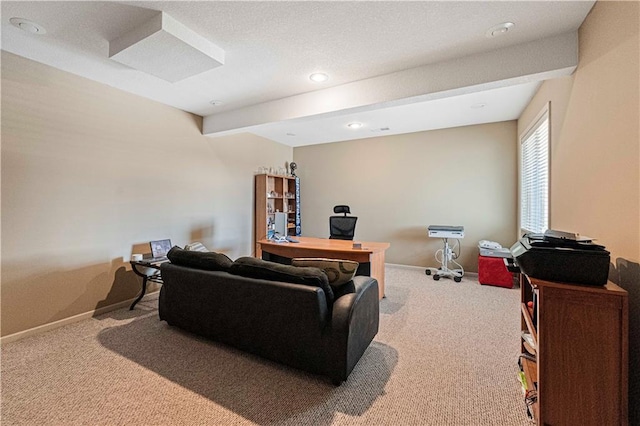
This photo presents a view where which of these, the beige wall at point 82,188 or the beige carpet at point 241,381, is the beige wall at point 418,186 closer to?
the beige carpet at point 241,381

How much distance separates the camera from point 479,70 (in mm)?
2580

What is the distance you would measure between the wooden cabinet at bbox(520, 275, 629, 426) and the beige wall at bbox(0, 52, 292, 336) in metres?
4.16

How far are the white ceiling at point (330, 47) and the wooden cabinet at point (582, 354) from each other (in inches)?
76.9

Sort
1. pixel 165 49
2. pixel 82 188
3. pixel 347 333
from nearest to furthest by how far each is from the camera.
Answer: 1. pixel 347 333
2. pixel 165 49
3. pixel 82 188

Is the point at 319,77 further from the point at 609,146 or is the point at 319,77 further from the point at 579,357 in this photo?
the point at 579,357

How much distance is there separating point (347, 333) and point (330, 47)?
7.77 feet

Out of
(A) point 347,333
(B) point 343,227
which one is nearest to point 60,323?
(A) point 347,333

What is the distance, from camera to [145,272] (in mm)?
3508

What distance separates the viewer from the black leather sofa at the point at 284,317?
1.96m

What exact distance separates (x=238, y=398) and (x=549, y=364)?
71.1 inches

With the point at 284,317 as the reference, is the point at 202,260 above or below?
above

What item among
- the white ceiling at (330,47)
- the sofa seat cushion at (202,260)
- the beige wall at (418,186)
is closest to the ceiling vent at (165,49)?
the white ceiling at (330,47)

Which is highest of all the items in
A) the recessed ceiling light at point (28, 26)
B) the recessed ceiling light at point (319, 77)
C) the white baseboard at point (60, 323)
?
the recessed ceiling light at point (28, 26)

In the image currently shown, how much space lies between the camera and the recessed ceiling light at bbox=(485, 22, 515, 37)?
7.07ft
